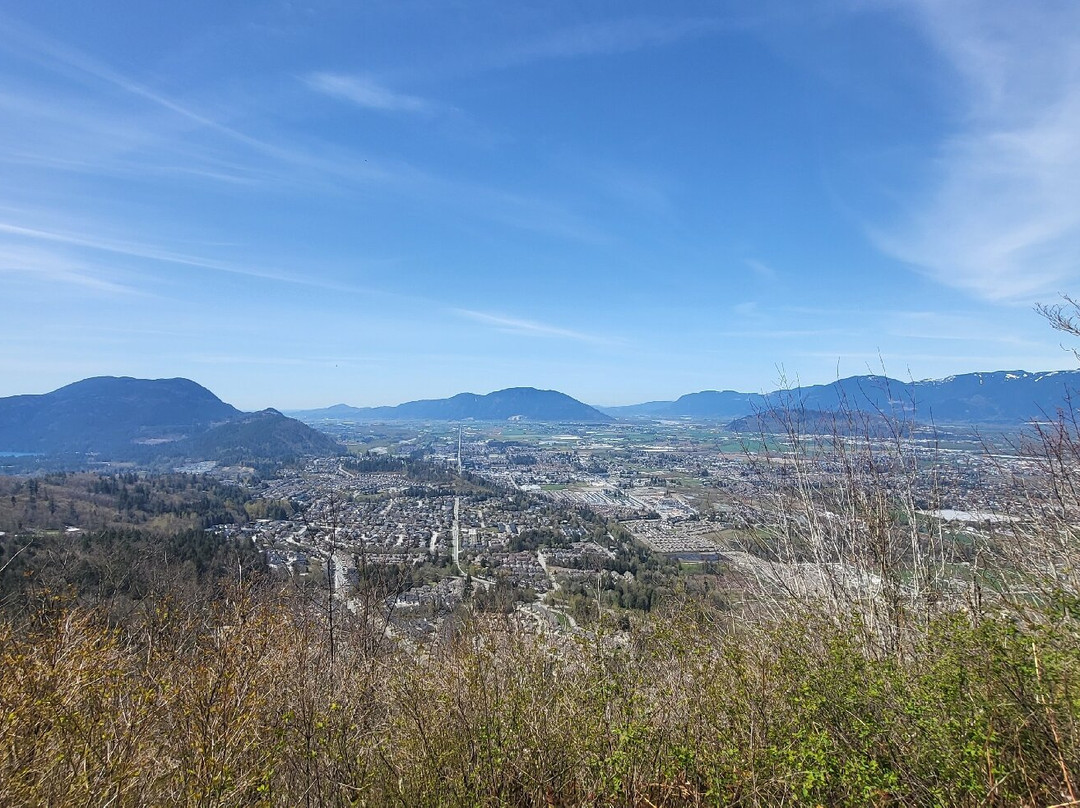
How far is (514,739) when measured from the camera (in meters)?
3.18

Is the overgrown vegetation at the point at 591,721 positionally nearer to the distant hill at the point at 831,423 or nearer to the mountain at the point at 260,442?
the distant hill at the point at 831,423

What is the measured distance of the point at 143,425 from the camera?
12712cm

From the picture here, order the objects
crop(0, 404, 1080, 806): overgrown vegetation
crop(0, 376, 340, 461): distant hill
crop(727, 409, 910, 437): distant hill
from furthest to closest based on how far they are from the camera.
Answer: crop(0, 376, 340, 461): distant hill < crop(727, 409, 910, 437): distant hill < crop(0, 404, 1080, 806): overgrown vegetation

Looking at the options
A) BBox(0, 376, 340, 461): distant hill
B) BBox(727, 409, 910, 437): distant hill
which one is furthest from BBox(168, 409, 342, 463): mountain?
BBox(727, 409, 910, 437): distant hill

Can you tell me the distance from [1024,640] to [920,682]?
0.58 metres

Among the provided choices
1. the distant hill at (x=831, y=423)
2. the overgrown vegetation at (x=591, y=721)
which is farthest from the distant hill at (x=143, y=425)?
the overgrown vegetation at (x=591, y=721)

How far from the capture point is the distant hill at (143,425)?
98.7 metres

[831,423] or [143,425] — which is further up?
[831,423]

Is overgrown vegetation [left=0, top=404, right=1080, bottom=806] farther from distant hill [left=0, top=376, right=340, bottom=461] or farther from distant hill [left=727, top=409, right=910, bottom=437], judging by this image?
distant hill [left=0, top=376, right=340, bottom=461]

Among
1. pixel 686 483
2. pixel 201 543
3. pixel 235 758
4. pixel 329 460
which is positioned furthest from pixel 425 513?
pixel 329 460

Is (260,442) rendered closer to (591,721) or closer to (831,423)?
(831,423)

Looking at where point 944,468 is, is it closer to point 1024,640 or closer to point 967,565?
point 967,565

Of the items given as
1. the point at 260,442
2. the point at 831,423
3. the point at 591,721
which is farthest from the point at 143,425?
the point at 591,721

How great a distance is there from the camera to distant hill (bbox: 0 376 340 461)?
98.7 m
